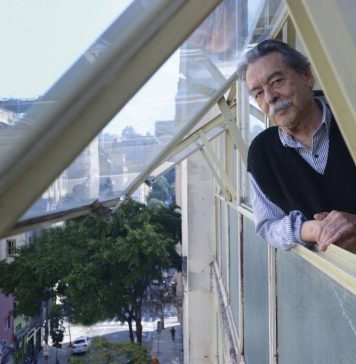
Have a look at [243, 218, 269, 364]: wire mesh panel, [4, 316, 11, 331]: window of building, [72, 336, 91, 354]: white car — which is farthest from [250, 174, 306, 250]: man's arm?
[72, 336, 91, 354]: white car

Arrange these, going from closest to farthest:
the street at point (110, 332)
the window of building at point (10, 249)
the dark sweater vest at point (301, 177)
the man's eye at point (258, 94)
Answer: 1. the dark sweater vest at point (301, 177)
2. the man's eye at point (258, 94)
3. the window of building at point (10, 249)
4. the street at point (110, 332)

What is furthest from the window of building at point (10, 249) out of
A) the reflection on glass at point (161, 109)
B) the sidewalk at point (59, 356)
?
the reflection on glass at point (161, 109)

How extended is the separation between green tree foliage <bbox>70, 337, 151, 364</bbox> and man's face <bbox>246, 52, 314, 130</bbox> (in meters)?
13.3

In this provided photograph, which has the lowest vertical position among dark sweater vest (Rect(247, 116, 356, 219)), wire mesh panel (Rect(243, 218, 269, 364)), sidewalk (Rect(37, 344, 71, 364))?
sidewalk (Rect(37, 344, 71, 364))

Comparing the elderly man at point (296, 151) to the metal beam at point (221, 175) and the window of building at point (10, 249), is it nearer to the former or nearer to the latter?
the metal beam at point (221, 175)

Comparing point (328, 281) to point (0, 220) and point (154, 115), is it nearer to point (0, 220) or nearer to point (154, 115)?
point (0, 220)

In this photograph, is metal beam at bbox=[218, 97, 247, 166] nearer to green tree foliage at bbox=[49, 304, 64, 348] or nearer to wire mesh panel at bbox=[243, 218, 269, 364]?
wire mesh panel at bbox=[243, 218, 269, 364]

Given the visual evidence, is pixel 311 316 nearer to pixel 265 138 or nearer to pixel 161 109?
pixel 265 138

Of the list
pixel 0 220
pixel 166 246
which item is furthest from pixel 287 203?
pixel 166 246

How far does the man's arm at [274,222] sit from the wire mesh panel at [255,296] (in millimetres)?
1280

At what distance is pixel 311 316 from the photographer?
6.63ft

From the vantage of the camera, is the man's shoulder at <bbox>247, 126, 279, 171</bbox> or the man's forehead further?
the man's shoulder at <bbox>247, 126, 279, 171</bbox>

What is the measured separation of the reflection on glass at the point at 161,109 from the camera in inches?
77.2

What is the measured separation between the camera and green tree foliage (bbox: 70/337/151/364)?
14.1 metres
